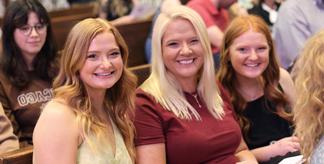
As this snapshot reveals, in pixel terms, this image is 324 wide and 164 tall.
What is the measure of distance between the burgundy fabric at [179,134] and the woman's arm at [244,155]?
4.2 inches

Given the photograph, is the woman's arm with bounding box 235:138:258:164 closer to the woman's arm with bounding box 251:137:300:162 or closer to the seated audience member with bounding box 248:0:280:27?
the woman's arm with bounding box 251:137:300:162

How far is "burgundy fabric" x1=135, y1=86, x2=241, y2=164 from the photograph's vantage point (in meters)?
2.04

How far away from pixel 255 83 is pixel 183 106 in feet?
1.87

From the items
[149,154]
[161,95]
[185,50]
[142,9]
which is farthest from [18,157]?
[142,9]

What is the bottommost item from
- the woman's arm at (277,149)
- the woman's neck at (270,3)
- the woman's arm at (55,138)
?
the woman's arm at (277,149)

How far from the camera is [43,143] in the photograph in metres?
1.74

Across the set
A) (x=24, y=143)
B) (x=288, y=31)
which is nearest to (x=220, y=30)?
(x=288, y=31)

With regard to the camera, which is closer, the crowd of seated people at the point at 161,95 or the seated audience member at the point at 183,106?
the crowd of seated people at the point at 161,95

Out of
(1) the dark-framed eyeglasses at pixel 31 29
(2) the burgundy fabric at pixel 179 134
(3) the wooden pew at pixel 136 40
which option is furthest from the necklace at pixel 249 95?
(3) the wooden pew at pixel 136 40

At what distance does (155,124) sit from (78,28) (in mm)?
443

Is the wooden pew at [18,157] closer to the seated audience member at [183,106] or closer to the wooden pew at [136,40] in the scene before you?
the seated audience member at [183,106]

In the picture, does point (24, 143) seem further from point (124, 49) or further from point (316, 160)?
point (316, 160)

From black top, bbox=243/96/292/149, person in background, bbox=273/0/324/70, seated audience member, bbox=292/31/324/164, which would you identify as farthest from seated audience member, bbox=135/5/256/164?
person in background, bbox=273/0/324/70

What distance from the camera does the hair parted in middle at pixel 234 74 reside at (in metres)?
2.51
